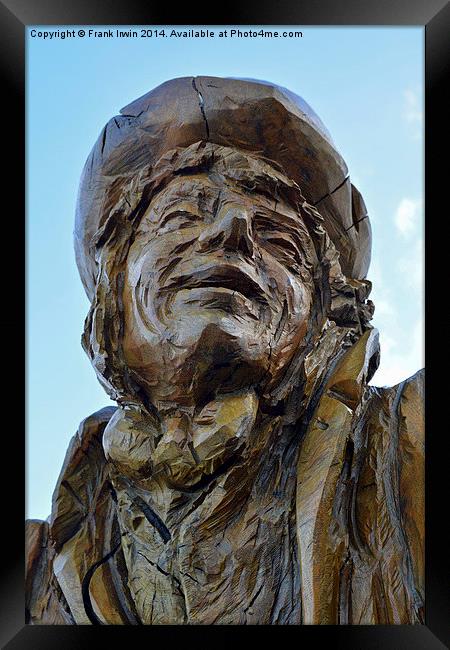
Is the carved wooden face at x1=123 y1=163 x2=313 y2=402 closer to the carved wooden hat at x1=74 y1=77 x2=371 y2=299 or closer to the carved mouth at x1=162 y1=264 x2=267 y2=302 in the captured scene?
the carved mouth at x1=162 y1=264 x2=267 y2=302

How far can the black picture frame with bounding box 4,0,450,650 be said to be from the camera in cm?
466

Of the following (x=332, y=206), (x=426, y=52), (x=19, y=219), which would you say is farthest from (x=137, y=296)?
(x=426, y=52)

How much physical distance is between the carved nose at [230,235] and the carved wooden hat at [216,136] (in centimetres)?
32

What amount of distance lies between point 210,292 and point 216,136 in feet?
1.85

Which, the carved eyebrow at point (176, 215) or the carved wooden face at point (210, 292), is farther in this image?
the carved eyebrow at point (176, 215)

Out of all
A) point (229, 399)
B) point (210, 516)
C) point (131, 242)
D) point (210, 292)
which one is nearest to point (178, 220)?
point (131, 242)

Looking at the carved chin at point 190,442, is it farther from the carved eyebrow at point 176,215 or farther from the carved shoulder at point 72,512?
the carved eyebrow at point 176,215

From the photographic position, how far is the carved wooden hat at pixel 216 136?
194 inches

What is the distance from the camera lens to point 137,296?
4.77 meters

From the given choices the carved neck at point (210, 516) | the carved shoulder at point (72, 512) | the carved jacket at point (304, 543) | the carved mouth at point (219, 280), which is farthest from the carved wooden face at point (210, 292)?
the carved shoulder at point (72, 512)

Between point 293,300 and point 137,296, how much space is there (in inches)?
18.2

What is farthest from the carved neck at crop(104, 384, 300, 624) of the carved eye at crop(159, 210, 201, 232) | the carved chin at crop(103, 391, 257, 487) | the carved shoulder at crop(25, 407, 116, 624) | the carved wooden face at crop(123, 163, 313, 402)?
the carved eye at crop(159, 210, 201, 232)

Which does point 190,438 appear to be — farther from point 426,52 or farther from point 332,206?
point 426,52

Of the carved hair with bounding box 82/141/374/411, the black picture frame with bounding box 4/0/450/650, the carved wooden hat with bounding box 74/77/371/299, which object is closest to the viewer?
the black picture frame with bounding box 4/0/450/650
